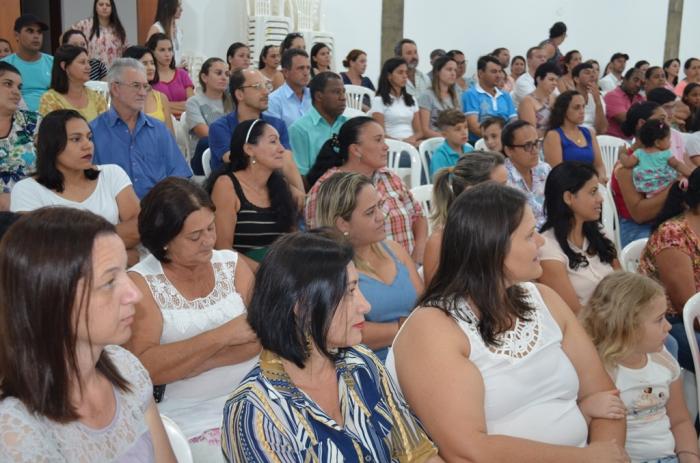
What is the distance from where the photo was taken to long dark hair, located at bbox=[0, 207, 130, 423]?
1.27m

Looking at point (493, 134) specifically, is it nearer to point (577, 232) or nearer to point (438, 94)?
point (438, 94)

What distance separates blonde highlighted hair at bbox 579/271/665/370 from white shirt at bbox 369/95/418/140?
3794 mm

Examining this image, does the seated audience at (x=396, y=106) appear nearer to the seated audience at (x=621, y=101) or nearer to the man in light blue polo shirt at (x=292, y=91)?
the man in light blue polo shirt at (x=292, y=91)

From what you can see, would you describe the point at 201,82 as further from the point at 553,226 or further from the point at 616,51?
the point at 616,51

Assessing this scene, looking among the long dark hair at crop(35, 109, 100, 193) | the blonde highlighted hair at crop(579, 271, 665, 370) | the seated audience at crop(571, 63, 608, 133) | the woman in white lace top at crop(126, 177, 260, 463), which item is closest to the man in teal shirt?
the long dark hair at crop(35, 109, 100, 193)

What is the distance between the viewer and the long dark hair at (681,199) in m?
2.87

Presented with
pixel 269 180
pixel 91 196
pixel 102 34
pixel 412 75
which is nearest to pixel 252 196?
pixel 269 180

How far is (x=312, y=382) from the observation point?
157cm

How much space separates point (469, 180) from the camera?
3.29 meters

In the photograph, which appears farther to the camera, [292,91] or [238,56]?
[238,56]

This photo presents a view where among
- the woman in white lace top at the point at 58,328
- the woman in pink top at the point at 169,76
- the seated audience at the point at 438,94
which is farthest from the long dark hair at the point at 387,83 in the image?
the woman in white lace top at the point at 58,328

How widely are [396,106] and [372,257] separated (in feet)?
11.7

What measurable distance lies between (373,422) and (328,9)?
7.30m

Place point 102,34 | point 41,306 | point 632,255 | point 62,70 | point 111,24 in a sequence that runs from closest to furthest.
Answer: point 41,306
point 632,255
point 62,70
point 102,34
point 111,24
